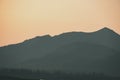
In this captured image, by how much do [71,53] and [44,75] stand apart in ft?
1.27

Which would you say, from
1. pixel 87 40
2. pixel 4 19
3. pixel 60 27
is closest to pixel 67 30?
pixel 60 27

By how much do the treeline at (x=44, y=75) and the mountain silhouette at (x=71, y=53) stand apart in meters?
0.05

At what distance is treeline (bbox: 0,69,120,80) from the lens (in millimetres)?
2438

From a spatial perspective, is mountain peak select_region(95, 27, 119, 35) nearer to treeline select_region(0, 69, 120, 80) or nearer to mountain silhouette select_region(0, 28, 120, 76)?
mountain silhouette select_region(0, 28, 120, 76)

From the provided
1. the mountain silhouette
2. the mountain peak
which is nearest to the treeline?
the mountain silhouette

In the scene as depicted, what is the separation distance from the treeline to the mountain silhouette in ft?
0.15

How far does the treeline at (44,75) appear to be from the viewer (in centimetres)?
244

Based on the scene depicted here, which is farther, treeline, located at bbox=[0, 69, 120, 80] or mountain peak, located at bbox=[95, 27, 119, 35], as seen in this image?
mountain peak, located at bbox=[95, 27, 119, 35]

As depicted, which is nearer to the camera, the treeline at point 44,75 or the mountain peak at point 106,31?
the treeline at point 44,75

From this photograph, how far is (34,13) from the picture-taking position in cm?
273

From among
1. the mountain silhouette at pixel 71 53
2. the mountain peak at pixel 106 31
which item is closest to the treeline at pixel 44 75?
the mountain silhouette at pixel 71 53

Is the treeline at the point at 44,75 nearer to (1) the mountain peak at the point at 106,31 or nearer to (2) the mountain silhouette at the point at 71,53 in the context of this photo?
(2) the mountain silhouette at the point at 71,53

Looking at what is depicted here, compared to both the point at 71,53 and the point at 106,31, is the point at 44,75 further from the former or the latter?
the point at 106,31

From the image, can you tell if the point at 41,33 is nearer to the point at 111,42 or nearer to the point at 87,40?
the point at 87,40
